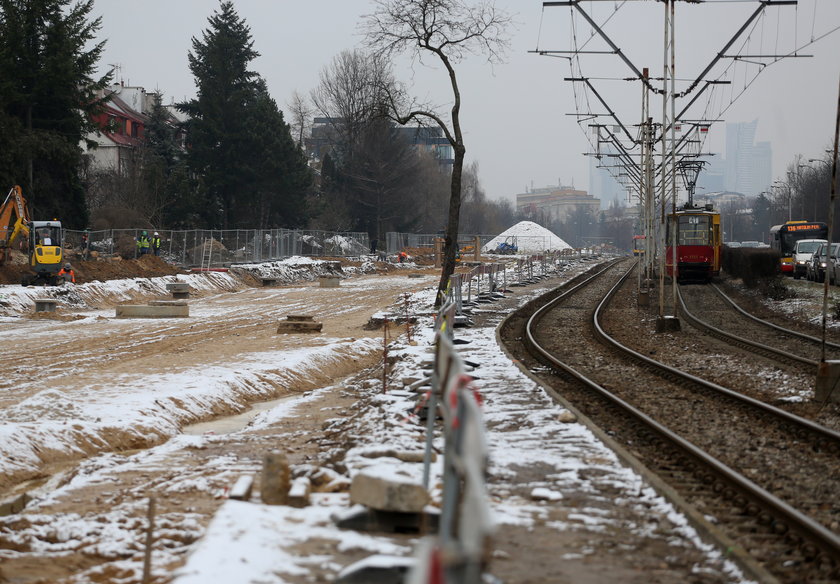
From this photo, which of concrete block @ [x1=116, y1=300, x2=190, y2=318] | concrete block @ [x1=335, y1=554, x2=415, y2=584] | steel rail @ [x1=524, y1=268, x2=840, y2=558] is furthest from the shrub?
concrete block @ [x1=335, y1=554, x2=415, y2=584]

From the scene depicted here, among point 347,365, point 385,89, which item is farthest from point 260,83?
point 347,365

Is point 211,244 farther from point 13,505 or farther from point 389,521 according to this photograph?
point 389,521

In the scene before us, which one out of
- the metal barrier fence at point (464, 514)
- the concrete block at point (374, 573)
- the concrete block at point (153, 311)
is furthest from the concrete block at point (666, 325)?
the metal barrier fence at point (464, 514)

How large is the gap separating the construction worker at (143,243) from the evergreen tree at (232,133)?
43.5ft

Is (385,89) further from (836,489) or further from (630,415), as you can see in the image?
(836,489)

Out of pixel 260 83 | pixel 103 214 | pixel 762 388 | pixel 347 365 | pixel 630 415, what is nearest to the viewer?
pixel 630 415

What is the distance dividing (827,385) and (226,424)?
869cm

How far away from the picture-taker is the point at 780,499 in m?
8.45

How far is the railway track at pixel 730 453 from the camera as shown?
698cm

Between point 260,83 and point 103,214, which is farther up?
point 260,83

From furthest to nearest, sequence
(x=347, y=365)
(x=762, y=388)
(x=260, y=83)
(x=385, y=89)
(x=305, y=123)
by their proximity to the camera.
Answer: (x=305, y=123), (x=260, y=83), (x=385, y=89), (x=347, y=365), (x=762, y=388)

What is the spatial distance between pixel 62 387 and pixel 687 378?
33.3 feet

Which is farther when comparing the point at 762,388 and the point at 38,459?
the point at 762,388

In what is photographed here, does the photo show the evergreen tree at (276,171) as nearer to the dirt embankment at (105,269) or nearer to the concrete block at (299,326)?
the dirt embankment at (105,269)
